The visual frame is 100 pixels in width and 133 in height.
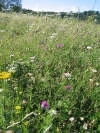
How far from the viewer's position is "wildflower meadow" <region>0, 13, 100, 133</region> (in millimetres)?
2430

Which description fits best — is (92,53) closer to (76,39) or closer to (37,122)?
(76,39)

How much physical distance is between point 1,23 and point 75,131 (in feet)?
17.7

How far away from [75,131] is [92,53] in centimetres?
201

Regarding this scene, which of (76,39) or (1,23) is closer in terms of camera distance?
(76,39)

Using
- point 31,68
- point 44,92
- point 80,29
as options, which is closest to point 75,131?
point 44,92

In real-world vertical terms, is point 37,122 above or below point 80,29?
below

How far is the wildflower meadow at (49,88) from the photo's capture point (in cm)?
243

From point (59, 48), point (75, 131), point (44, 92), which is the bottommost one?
point (75, 131)

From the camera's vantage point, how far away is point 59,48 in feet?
14.1

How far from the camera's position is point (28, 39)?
15.7 feet

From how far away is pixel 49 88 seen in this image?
2994mm

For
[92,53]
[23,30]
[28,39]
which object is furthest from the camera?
[23,30]

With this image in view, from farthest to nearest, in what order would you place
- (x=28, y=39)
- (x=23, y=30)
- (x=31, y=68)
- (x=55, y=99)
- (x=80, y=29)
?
(x=23, y=30), (x=80, y=29), (x=28, y=39), (x=31, y=68), (x=55, y=99)

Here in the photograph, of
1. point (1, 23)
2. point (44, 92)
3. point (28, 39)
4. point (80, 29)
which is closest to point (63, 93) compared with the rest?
point (44, 92)
